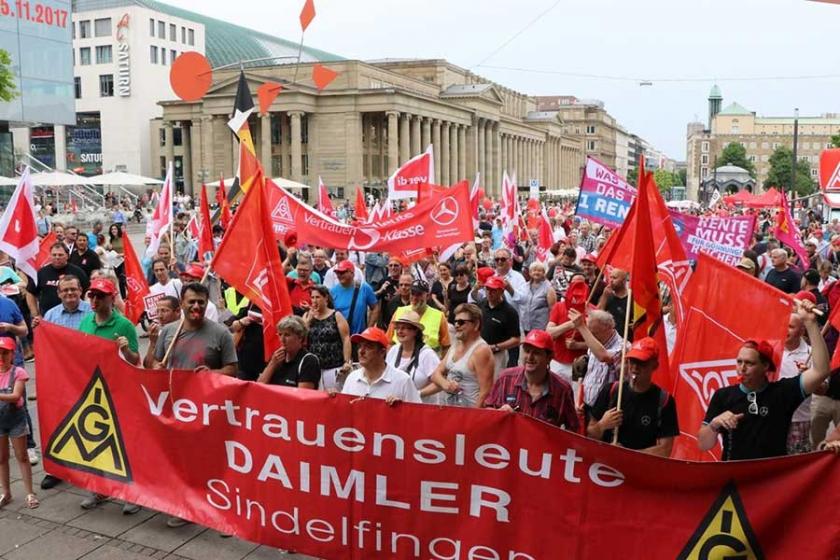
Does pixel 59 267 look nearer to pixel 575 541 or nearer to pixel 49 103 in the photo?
pixel 575 541

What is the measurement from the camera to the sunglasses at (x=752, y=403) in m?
4.75

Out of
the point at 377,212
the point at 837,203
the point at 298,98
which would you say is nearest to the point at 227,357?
the point at 377,212

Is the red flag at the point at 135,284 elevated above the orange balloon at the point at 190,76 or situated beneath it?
situated beneath

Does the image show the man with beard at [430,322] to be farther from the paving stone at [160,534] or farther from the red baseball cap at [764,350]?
the red baseball cap at [764,350]

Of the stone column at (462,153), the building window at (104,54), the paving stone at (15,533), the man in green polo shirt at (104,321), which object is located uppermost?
the building window at (104,54)

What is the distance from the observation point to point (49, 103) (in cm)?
4231

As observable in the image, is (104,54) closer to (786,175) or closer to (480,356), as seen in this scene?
(786,175)

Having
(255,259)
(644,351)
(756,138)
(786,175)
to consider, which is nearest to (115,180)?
(255,259)

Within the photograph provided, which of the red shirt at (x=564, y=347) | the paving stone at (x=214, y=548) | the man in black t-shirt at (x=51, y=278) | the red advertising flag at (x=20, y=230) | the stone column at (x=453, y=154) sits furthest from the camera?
the stone column at (x=453, y=154)

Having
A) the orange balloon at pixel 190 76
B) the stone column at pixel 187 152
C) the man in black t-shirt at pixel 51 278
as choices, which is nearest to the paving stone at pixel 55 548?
the man in black t-shirt at pixel 51 278

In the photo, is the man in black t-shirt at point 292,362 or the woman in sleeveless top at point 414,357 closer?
the man in black t-shirt at point 292,362

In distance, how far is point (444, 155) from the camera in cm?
9438

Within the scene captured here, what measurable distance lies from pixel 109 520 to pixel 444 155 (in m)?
90.0

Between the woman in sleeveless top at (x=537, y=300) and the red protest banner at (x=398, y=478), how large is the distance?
15.5 feet
